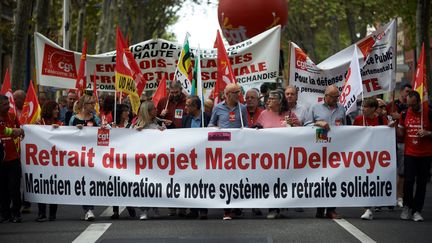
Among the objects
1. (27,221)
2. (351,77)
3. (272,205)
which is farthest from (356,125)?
(27,221)

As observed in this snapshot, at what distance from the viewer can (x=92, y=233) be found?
12.8 meters

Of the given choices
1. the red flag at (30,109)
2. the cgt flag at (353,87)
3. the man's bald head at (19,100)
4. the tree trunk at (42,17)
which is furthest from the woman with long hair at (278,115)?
the tree trunk at (42,17)

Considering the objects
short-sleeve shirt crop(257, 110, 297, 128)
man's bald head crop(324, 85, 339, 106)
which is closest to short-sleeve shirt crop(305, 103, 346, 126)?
man's bald head crop(324, 85, 339, 106)

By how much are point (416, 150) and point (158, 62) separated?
5.73m

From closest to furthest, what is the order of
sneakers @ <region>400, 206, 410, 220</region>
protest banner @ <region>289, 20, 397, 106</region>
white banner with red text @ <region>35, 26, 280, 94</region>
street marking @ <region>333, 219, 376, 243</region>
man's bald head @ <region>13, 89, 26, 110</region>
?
street marking @ <region>333, 219, 376, 243</region> → sneakers @ <region>400, 206, 410, 220</region> → man's bald head @ <region>13, 89, 26, 110</region> → protest banner @ <region>289, 20, 397, 106</region> → white banner with red text @ <region>35, 26, 280, 94</region>

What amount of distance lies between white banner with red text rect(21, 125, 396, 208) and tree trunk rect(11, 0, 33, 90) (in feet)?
31.7

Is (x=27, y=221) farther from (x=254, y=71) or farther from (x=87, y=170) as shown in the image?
(x=254, y=71)

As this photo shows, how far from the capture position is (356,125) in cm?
1527

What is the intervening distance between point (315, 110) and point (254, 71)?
150 inches

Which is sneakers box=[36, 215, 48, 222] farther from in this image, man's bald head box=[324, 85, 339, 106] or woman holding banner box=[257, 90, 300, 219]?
man's bald head box=[324, 85, 339, 106]

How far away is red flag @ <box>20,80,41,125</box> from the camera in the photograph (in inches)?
614

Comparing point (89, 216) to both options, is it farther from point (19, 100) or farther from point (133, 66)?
point (133, 66)

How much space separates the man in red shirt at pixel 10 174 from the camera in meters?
14.4

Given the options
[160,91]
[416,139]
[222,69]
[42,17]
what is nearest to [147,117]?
[222,69]
